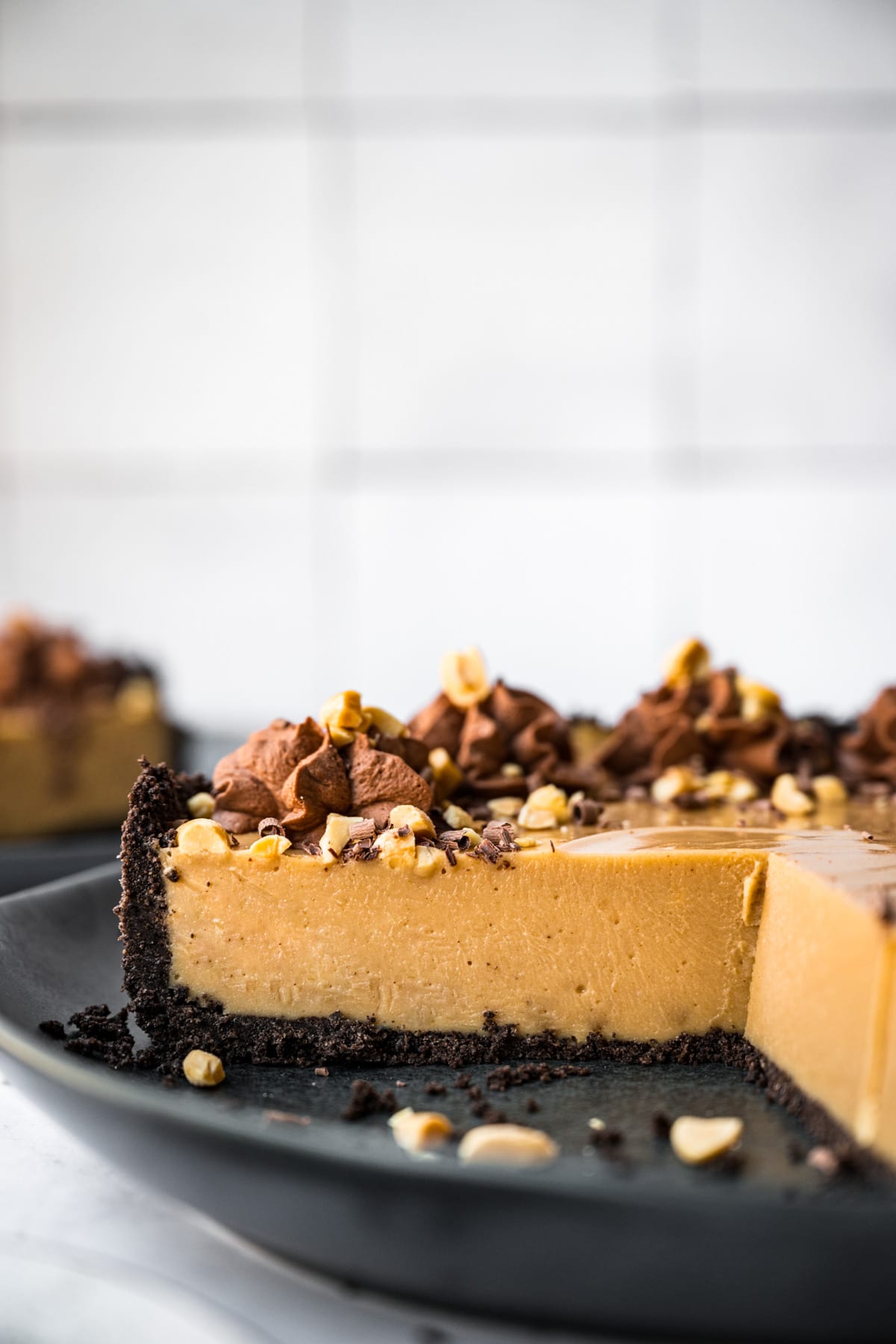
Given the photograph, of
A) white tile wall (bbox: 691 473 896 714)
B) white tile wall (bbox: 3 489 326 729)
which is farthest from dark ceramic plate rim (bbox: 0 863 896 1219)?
white tile wall (bbox: 691 473 896 714)

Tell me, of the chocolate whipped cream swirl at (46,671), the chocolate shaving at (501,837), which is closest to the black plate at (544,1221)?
the chocolate shaving at (501,837)

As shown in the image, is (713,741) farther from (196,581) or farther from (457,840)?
(196,581)

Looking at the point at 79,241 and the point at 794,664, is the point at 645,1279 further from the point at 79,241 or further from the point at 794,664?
the point at 79,241

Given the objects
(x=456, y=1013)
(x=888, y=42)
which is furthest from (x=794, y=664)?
(x=456, y=1013)

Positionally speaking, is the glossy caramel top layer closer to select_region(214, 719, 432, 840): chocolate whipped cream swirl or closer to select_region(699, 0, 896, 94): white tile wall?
select_region(214, 719, 432, 840): chocolate whipped cream swirl

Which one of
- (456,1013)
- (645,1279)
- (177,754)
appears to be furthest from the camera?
(177,754)
